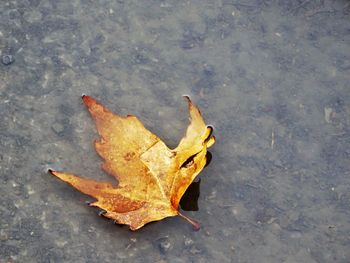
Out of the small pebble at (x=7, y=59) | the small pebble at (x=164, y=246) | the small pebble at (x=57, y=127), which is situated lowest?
the small pebble at (x=164, y=246)

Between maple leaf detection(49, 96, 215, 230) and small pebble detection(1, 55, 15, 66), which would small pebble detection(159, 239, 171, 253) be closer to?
maple leaf detection(49, 96, 215, 230)

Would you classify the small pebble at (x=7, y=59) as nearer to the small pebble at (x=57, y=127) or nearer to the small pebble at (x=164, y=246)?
the small pebble at (x=57, y=127)

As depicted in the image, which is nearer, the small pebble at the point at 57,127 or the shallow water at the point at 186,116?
the shallow water at the point at 186,116

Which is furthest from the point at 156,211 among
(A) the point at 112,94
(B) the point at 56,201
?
(A) the point at 112,94

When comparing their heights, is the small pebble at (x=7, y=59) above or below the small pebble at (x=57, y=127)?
above

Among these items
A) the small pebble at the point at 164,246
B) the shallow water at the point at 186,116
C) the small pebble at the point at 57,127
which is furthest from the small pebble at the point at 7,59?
the small pebble at the point at 164,246
